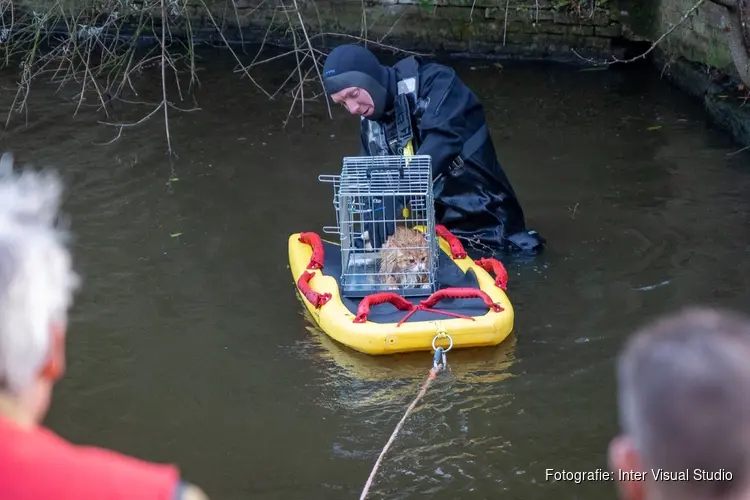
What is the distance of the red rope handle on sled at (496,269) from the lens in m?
5.06

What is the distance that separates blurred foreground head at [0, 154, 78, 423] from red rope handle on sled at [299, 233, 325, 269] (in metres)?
3.76

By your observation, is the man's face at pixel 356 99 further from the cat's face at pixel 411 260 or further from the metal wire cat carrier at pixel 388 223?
the cat's face at pixel 411 260

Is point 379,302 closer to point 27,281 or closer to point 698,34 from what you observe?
point 27,281

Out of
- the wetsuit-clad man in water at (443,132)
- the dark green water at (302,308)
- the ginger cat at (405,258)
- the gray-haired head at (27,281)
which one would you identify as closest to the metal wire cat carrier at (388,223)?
the ginger cat at (405,258)

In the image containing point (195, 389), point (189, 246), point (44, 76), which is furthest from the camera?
point (44, 76)

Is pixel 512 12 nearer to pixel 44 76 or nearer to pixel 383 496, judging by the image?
pixel 44 76

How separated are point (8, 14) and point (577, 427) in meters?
9.54

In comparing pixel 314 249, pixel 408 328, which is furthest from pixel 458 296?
pixel 314 249

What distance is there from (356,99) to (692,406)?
13.6 ft

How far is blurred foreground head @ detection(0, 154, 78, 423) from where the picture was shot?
1.40 m

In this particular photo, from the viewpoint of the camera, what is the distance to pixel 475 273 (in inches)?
203

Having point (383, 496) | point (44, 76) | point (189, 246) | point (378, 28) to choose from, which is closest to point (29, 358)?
point (383, 496)

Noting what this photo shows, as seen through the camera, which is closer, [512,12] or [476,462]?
[476,462]

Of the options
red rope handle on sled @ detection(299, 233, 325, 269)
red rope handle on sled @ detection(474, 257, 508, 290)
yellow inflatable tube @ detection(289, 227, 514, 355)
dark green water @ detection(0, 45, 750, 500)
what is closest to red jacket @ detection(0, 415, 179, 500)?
dark green water @ detection(0, 45, 750, 500)
